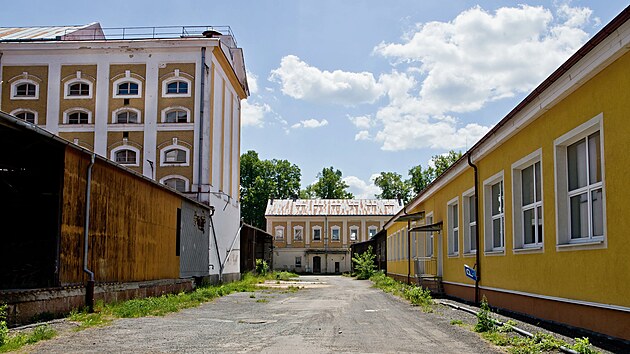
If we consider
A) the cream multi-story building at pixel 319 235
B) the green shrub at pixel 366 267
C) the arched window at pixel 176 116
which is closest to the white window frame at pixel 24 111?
the arched window at pixel 176 116

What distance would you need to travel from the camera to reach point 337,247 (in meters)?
72.1

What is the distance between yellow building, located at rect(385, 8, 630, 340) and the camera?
794 centimetres

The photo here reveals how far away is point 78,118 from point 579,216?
1111 inches

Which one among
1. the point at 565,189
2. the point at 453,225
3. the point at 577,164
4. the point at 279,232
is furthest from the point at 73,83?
the point at 279,232

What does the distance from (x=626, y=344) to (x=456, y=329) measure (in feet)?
11.2

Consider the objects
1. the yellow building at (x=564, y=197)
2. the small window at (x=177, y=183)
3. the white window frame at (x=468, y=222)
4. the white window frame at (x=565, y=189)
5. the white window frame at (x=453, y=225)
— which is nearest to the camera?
the yellow building at (x=564, y=197)

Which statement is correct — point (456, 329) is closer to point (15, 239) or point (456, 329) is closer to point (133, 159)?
point (15, 239)

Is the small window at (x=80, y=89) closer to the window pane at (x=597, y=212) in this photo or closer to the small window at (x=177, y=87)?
the small window at (x=177, y=87)

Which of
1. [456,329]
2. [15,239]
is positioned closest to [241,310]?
[15,239]

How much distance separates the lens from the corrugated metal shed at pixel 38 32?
111 ft

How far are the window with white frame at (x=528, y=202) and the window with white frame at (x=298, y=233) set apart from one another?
59744mm

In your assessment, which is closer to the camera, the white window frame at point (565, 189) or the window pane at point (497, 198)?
the white window frame at point (565, 189)

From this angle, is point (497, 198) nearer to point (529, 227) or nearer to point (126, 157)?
point (529, 227)

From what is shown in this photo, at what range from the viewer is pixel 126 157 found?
32219 millimetres
